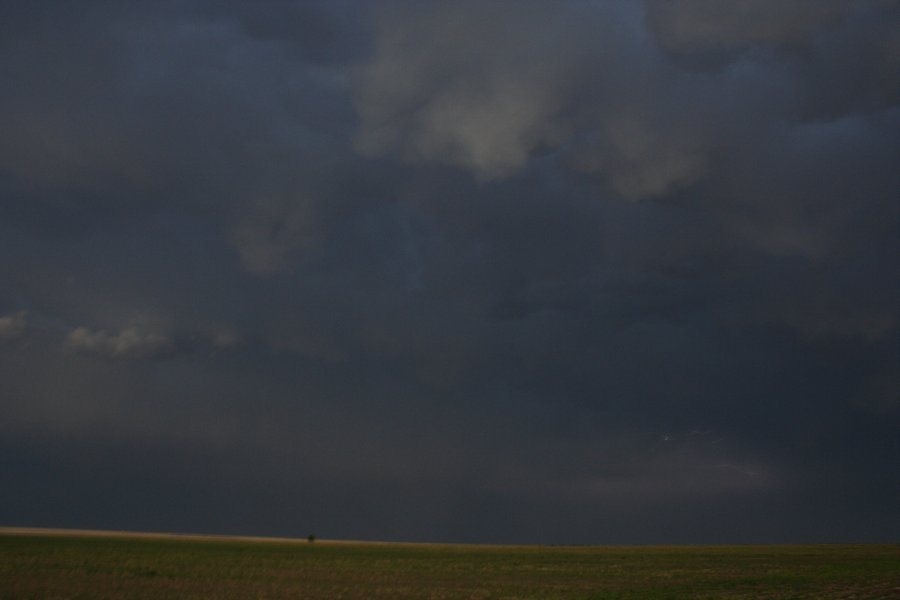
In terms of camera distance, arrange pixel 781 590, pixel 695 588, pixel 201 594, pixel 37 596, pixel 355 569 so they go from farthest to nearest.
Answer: pixel 355 569, pixel 695 588, pixel 781 590, pixel 201 594, pixel 37 596

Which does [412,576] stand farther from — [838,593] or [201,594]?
[838,593]

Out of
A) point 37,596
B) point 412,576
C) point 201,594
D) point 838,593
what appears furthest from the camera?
point 412,576

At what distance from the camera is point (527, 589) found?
135ft

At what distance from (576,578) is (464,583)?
437 inches

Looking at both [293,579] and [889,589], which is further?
[293,579]

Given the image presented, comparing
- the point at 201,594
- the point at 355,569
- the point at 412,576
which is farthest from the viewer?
the point at 355,569

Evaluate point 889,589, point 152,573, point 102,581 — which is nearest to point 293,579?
point 152,573

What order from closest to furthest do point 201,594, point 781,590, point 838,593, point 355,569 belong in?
point 201,594, point 838,593, point 781,590, point 355,569

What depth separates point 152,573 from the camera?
4431cm

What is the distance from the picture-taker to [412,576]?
50.4 meters

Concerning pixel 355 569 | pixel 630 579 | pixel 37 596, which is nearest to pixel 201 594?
pixel 37 596

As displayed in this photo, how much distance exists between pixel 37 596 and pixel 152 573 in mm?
15901

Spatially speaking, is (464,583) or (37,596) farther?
(464,583)

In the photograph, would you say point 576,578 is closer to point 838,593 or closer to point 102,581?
point 838,593
